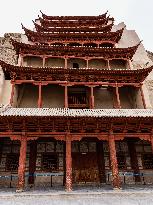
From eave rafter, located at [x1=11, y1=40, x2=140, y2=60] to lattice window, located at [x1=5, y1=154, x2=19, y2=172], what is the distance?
9265mm

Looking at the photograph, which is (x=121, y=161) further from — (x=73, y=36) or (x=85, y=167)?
(x=73, y=36)

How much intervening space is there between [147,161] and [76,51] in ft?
34.4

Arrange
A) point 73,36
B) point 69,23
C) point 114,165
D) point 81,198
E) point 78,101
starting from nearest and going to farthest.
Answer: point 81,198, point 114,165, point 78,101, point 73,36, point 69,23

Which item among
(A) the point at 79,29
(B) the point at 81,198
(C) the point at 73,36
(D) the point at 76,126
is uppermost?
(A) the point at 79,29

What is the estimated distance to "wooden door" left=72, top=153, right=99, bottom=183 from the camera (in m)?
14.7

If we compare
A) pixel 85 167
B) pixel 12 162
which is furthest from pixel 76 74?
pixel 12 162

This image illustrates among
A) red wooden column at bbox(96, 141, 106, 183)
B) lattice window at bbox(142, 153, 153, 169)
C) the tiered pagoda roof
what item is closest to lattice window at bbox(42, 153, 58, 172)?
red wooden column at bbox(96, 141, 106, 183)

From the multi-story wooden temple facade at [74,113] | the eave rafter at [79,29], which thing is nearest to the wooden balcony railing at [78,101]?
the multi-story wooden temple facade at [74,113]

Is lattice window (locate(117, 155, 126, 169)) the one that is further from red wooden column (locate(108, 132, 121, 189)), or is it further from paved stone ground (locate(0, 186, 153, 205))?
paved stone ground (locate(0, 186, 153, 205))

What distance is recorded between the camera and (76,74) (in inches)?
725

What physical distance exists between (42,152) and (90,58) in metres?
9.46

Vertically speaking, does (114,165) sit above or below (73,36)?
below

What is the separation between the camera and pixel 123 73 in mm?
18531

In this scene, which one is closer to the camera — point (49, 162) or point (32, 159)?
point (32, 159)
